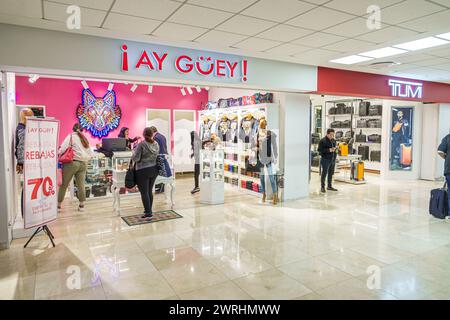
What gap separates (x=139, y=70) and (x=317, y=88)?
367 cm

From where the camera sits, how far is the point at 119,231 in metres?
5.00

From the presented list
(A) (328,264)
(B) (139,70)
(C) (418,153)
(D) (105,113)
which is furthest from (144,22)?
(C) (418,153)

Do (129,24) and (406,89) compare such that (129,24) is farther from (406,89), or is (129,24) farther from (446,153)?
(406,89)

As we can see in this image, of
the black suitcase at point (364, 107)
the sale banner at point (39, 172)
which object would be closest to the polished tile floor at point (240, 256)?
the sale banner at point (39, 172)

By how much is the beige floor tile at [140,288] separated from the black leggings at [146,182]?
224cm

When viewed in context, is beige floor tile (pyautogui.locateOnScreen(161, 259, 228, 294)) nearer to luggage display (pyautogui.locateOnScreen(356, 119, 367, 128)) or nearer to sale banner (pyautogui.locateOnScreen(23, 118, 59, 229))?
sale banner (pyautogui.locateOnScreen(23, 118, 59, 229))

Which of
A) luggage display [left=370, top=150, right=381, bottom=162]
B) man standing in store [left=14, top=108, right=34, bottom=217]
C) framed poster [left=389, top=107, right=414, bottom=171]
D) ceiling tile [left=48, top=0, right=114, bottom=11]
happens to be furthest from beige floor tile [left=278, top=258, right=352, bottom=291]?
luggage display [left=370, top=150, right=381, bottom=162]

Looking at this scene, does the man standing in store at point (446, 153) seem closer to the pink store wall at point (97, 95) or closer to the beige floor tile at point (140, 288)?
the beige floor tile at point (140, 288)

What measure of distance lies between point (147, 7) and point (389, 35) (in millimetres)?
3340

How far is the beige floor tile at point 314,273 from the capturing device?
3.33m

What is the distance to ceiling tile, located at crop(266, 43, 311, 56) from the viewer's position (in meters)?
5.17

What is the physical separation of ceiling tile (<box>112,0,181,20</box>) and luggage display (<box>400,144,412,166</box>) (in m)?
8.83

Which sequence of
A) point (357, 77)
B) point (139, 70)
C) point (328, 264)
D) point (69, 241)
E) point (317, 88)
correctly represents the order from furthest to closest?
1. point (357, 77)
2. point (317, 88)
3. point (139, 70)
4. point (69, 241)
5. point (328, 264)
